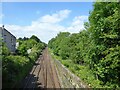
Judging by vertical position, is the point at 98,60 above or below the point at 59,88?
above

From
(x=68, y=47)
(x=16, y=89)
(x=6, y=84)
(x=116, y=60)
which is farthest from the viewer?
(x=68, y=47)

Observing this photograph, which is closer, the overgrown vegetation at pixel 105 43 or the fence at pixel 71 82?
the overgrown vegetation at pixel 105 43

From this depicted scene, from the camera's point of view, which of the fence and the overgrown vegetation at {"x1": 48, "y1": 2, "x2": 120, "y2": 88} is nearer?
the overgrown vegetation at {"x1": 48, "y1": 2, "x2": 120, "y2": 88}

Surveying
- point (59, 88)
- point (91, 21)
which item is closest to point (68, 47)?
point (59, 88)

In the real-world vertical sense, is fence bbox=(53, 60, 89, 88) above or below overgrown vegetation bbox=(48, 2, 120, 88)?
below

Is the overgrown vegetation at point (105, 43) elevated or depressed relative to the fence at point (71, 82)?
elevated

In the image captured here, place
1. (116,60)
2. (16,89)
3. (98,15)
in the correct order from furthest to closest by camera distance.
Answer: (16,89) → (98,15) → (116,60)

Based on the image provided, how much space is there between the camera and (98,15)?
14.3m

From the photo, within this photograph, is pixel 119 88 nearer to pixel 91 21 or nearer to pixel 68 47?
pixel 91 21

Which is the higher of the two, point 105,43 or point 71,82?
point 105,43

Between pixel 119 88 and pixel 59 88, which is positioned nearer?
pixel 119 88

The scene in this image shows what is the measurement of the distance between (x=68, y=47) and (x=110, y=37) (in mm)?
23782

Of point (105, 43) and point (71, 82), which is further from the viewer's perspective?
point (71, 82)

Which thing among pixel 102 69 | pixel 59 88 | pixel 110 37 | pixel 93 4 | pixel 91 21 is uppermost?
pixel 93 4
